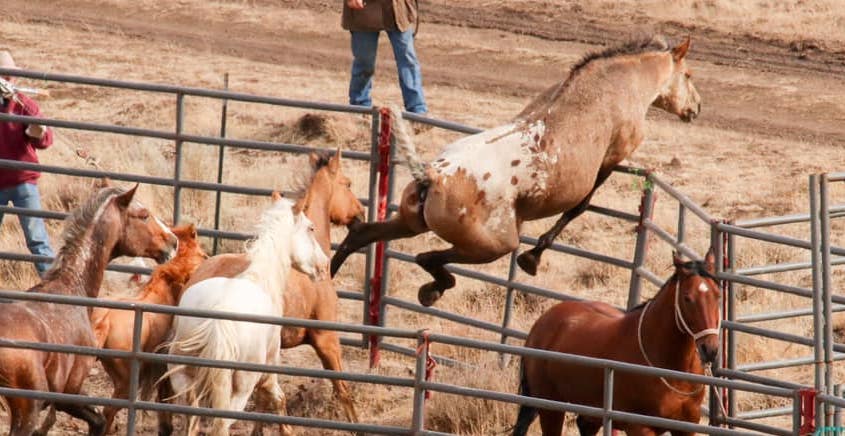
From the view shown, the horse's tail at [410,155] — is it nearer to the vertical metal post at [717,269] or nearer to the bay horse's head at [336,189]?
the bay horse's head at [336,189]

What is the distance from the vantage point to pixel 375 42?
13.4 meters

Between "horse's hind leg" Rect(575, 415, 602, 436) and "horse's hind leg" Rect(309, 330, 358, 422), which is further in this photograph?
"horse's hind leg" Rect(309, 330, 358, 422)

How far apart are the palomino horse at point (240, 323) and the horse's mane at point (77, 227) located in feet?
2.12

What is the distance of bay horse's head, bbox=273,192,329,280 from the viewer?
9.69 metres

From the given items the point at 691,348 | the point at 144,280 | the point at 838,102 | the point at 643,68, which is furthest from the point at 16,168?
the point at 838,102

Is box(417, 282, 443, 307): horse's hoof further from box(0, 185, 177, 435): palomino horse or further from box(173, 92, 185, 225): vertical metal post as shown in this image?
box(173, 92, 185, 225): vertical metal post

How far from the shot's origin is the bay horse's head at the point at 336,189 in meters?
10.7

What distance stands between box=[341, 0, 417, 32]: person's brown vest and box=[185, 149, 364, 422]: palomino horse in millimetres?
2698

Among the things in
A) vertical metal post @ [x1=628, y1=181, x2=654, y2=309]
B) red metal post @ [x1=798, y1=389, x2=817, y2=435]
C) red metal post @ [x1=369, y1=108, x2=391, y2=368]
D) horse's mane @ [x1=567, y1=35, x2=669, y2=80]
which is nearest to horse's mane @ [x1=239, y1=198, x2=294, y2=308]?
red metal post @ [x1=369, y1=108, x2=391, y2=368]

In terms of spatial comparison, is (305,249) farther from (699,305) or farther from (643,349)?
(699,305)

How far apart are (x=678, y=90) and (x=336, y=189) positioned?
219cm

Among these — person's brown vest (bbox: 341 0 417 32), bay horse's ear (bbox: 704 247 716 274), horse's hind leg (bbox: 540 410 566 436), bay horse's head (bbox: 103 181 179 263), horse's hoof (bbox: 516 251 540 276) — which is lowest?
horse's hind leg (bbox: 540 410 566 436)

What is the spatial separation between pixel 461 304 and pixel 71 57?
9.50 metres

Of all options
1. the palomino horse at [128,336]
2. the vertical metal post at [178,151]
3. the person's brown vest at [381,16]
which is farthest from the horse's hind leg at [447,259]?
the person's brown vest at [381,16]
